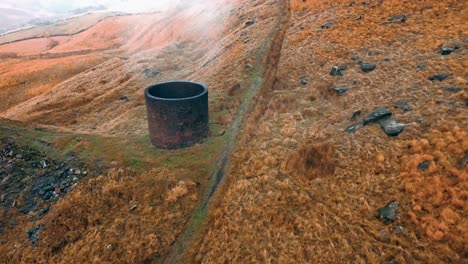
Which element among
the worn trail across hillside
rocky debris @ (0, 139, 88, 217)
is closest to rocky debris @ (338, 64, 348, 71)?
the worn trail across hillside

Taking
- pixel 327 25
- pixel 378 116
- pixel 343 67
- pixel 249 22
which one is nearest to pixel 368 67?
pixel 343 67

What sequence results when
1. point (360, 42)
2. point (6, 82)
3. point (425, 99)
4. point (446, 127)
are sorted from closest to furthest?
1. point (446, 127)
2. point (425, 99)
3. point (360, 42)
4. point (6, 82)

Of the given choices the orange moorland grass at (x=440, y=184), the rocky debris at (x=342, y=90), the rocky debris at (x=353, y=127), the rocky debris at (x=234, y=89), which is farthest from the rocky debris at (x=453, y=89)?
the rocky debris at (x=234, y=89)

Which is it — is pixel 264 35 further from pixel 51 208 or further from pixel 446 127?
pixel 51 208

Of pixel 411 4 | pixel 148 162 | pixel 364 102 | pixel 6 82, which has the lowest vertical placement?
pixel 6 82

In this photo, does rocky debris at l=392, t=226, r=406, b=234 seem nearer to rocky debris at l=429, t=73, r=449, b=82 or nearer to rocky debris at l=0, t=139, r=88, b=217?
rocky debris at l=429, t=73, r=449, b=82

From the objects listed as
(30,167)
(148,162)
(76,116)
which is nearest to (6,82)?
(76,116)
